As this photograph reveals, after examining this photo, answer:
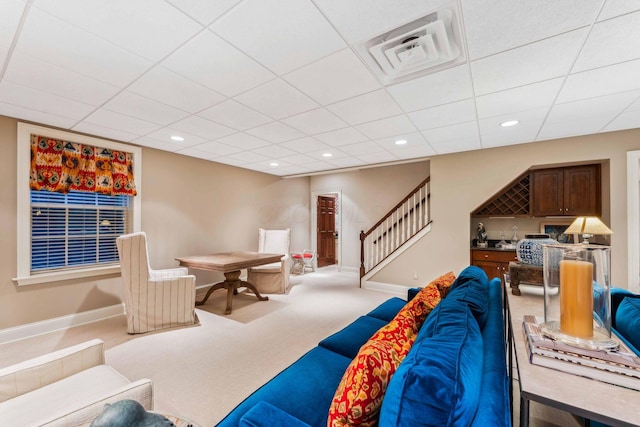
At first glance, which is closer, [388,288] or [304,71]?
[304,71]

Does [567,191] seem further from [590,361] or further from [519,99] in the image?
[590,361]

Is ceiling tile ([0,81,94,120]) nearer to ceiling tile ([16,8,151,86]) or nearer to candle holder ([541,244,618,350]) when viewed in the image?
ceiling tile ([16,8,151,86])

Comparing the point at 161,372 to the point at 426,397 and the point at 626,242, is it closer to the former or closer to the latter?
the point at 426,397

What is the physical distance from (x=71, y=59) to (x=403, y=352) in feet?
9.11

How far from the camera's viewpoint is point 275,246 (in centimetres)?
538

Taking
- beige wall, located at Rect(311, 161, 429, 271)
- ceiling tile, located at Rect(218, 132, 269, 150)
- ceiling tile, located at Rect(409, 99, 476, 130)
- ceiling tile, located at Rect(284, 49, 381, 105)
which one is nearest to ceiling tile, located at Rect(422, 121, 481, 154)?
ceiling tile, located at Rect(409, 99, 476, 130)

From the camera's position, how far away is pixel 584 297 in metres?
0.96

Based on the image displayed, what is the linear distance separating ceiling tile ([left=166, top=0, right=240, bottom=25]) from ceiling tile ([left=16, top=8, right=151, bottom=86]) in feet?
2.17

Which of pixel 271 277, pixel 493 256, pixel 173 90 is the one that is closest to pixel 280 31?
pixel 173 90

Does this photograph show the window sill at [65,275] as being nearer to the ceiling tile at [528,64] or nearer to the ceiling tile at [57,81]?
the ceiling tile at [57,81]

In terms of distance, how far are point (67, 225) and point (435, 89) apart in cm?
451

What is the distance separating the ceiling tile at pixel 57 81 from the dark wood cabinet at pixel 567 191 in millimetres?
5413

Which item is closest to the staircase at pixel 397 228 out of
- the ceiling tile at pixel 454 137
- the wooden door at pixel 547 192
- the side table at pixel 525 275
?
the ceiling tile at pixel 454 137

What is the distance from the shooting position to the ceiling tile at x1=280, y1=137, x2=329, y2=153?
3.70 metres
